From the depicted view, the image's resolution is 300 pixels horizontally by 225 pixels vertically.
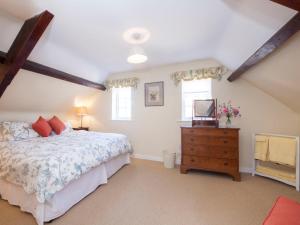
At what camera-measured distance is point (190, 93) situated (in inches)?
149

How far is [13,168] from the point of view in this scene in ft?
6.27

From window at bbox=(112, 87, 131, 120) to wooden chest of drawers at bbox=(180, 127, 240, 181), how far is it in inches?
75.2

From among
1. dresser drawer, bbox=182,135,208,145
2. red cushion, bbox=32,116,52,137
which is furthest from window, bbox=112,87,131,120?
dresser drawer, bbox=182,135,208,145

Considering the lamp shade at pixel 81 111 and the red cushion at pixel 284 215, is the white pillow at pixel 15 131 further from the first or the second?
the red cushion at pixel 284 215

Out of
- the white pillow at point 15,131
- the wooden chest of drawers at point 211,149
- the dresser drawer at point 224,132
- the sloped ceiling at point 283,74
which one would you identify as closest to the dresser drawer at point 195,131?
the wooden chest of drawers at point 211,149

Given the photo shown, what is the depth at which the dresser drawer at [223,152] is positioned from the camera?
9.48 ft

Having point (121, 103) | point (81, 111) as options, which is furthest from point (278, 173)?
point (81, 111)

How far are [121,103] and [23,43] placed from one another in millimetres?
2701

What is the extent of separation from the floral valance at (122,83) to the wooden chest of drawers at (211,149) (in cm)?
185

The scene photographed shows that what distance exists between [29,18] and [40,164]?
1.88 m

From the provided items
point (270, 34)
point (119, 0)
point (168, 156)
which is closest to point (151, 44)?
point (119, 0)

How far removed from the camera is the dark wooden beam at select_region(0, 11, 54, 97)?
196cm

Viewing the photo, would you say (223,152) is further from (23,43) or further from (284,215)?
(23,43)

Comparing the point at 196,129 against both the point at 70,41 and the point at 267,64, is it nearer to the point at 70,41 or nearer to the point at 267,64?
the point at 267,64
